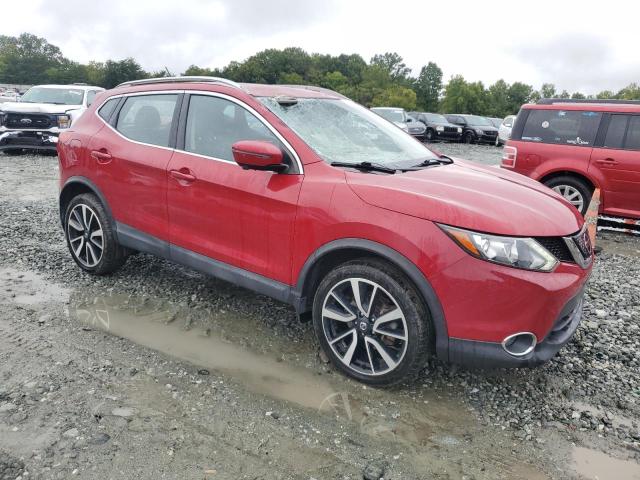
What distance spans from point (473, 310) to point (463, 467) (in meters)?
0.78

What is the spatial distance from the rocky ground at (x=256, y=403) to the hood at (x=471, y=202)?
1.11 metres

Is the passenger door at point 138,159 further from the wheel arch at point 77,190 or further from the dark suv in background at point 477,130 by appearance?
the dark suv in background at point 477,130

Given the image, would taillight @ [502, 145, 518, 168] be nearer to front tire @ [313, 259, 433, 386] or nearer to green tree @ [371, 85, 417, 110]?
front tire @ [313, 259, 433, 386]

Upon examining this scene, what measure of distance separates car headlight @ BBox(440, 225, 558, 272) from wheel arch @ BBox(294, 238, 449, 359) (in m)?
0.29

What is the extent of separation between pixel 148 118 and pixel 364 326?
2561mm

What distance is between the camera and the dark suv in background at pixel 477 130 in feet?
82.0

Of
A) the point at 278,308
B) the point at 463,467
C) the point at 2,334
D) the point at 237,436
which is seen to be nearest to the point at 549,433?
the point at 463,467

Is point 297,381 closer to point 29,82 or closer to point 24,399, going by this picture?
point 24,399

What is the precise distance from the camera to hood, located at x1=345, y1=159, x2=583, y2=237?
2.70 metres

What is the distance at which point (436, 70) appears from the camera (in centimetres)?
9894

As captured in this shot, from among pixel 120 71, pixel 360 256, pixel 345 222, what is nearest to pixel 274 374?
pixel 360 256

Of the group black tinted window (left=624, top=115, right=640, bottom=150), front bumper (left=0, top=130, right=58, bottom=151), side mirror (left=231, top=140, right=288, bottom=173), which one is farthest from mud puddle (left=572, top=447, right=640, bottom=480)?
front bumper (left=0, top=130, right=58, bottom=151)

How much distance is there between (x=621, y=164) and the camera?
698 centimetres

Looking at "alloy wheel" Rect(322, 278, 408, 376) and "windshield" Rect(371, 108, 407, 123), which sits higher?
"windshield" Rect(371, 108, 407, 123)
